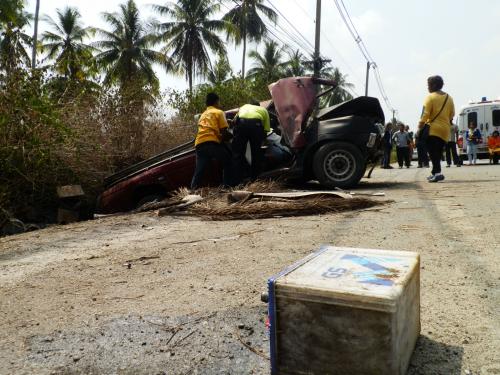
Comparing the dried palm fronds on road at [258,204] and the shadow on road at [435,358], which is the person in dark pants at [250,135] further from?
the shadow on road at [435,358]

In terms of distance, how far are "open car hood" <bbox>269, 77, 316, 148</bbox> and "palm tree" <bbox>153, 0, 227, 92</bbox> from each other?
2966cm

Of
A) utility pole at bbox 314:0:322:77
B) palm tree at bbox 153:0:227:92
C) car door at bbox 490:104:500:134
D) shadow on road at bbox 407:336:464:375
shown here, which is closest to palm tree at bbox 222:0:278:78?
palm tree at bbox 153:0:227:92

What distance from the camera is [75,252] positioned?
384 centimetres

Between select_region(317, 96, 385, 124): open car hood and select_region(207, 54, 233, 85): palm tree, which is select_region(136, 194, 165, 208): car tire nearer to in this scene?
select_region(317, 96, 385, 124): open car hood

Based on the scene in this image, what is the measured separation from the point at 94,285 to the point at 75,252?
3.69 feet

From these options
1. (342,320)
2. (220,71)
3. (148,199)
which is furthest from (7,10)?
(342,320)

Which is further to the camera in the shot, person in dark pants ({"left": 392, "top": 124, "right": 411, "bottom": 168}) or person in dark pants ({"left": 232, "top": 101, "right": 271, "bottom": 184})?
person in dark pants ({"left": 392, "top": 124, "right": 411, "bottom": 168})

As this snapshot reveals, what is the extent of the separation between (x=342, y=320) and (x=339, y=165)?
18.6ft

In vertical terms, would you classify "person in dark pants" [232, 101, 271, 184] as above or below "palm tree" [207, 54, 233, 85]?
below

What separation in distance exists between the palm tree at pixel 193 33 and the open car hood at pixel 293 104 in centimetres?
2966

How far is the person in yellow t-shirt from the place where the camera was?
7.44 m

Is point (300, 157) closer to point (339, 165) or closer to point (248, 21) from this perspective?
point (339, 165)

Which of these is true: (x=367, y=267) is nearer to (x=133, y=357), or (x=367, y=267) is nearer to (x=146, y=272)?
(x=133, y=357)

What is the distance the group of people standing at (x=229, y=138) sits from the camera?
21.1 ft
